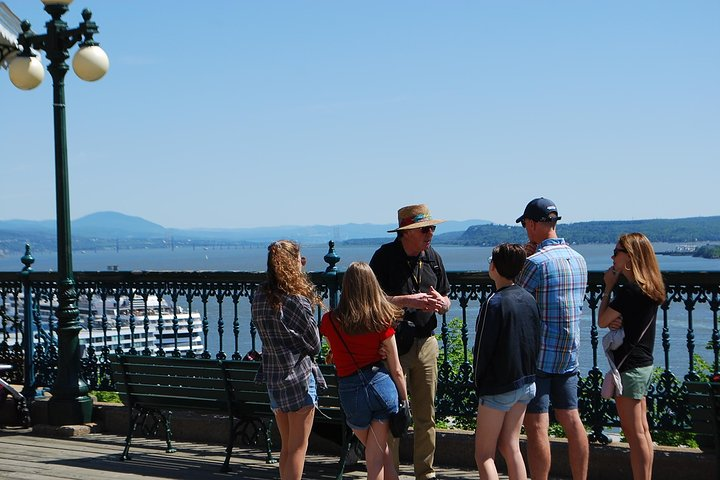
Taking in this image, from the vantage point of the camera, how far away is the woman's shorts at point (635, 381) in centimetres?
666

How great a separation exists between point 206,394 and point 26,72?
4068mm

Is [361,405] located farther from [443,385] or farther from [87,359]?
[87,359]

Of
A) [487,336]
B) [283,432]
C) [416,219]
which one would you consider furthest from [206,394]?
[487,336]

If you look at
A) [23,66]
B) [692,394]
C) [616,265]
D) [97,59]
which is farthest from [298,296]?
[23,66]

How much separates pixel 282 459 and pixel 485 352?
1.74 meters

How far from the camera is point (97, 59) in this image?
10156 millimetres

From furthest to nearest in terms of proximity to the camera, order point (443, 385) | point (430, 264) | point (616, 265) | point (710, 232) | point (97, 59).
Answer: point (710, 232) → point (97, 59) → point (443, 385) → point (430, 264) → point (616, 265)

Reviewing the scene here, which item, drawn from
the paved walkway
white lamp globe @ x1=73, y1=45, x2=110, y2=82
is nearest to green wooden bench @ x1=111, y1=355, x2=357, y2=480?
the paved walkway

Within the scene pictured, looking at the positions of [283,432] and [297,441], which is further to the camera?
[283,432]

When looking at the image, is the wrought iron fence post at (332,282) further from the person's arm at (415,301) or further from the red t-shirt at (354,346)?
the red t-shirt at (354,346)

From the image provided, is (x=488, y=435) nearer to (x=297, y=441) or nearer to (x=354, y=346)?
(x=354, y=346)

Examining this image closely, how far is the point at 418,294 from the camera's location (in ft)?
23.1

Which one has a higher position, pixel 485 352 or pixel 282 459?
pixel 485 352

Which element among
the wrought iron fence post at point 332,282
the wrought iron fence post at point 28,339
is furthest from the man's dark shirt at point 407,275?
the wrought iron fence post at point 28,339
